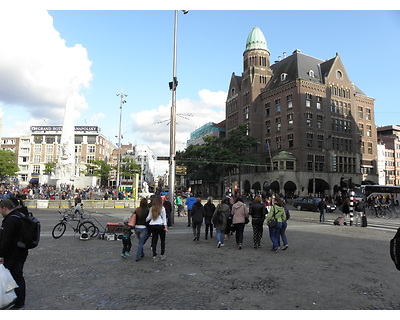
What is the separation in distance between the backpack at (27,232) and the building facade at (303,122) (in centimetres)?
4844

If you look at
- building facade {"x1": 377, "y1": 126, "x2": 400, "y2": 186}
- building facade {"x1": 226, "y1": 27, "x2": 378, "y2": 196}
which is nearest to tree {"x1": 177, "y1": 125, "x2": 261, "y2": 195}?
building facade {"x1": 226, "y1": 27, "x2": 378, "y2": 196}

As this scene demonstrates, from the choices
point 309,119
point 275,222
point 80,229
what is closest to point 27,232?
point 275,222

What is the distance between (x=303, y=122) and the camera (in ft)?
182

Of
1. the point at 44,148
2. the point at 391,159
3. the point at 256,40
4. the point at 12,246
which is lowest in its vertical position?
the point at 12,246

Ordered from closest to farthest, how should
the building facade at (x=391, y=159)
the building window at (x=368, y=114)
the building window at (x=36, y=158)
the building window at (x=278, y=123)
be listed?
the building window at (x=278, y=123) < the building window at (x=368, y=114) < the building facade at (x=391, y=159) < the building window at (x=36, y=158)

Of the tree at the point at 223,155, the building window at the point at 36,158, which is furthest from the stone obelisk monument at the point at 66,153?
the building window at the point at 36,158

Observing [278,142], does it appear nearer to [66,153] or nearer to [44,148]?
[66,153]

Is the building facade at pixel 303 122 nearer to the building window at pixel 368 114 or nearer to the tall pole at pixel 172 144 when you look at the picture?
the building window at pixel 368 114

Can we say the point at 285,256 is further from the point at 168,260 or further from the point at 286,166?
the point at 286,166

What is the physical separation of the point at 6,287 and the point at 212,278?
3.97 metres

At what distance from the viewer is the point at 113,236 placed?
11836mm

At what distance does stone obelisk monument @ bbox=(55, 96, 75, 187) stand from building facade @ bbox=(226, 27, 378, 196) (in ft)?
98.7

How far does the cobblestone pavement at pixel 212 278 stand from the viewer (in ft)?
16.8

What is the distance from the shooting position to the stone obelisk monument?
45.3 metres
